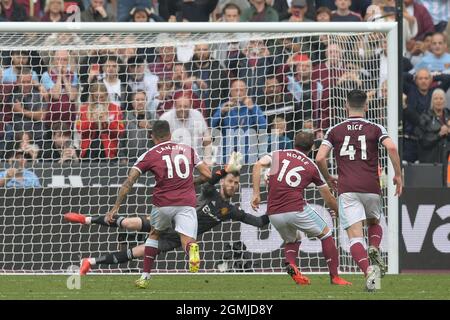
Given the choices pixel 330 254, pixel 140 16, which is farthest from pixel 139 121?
pixel 330 254

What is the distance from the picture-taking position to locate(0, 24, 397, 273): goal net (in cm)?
1634

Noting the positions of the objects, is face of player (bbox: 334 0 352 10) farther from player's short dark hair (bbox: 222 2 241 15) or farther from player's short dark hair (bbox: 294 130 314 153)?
player's short dark hair (bbox: 294 130 314 153)

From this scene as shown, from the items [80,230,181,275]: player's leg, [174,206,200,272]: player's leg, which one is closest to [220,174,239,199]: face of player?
[80,230,181,275]: player's leg

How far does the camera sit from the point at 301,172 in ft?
45.6

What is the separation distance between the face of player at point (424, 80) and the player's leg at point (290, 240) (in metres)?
5.29

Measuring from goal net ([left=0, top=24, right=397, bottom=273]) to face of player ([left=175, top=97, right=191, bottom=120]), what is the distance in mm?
13

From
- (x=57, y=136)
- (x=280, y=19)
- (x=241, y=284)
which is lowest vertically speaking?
(x=241, y=284)

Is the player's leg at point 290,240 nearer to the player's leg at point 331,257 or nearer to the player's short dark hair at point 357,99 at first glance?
the player's leg at point 331,257

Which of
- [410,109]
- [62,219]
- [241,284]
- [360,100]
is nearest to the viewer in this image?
[360,100]

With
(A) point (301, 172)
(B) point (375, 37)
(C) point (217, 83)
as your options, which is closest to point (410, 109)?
(B) point (375, 37)

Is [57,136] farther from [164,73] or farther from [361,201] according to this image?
[361,201]

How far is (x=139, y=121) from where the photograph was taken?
16719 millimetres

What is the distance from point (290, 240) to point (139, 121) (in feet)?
11.5

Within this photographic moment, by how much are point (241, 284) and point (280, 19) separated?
7.09 metres
